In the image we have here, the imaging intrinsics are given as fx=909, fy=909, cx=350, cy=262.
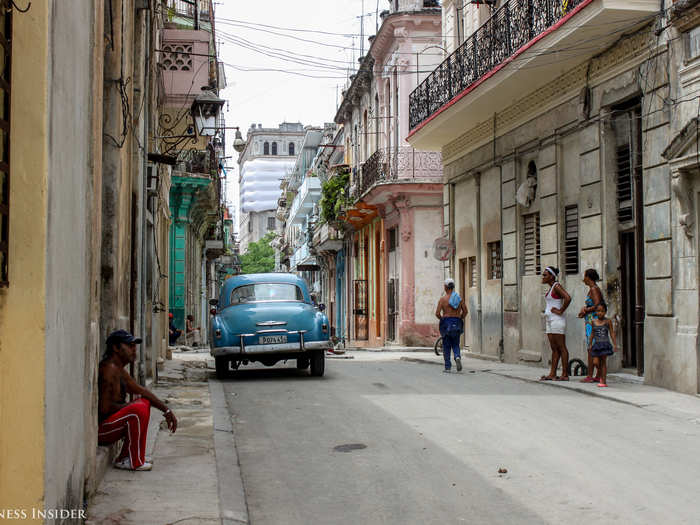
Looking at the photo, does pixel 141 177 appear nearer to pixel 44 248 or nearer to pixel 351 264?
pixel 44 248

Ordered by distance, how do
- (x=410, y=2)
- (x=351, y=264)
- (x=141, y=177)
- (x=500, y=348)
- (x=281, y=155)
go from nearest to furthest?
1. (x=141, y=177)
2. (x=500, y=348)
3. (x=410, y=2)
4. (x=351, y=264)
5. (x=281, y=155)

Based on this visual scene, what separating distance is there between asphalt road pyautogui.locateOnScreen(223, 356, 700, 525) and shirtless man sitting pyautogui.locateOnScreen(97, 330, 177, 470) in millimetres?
889

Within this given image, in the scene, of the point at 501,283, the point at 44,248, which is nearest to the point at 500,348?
the point at 501,283

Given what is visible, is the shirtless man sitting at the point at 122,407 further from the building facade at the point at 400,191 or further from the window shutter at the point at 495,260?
the building facade at the point at 400,191

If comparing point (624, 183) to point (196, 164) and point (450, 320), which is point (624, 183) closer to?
point (450, 320)

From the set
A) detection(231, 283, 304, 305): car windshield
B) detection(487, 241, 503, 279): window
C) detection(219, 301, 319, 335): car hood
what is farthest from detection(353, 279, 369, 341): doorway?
detection(219, 301, 319, 335): car hood

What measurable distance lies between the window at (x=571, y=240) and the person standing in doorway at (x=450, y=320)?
6.74 ft

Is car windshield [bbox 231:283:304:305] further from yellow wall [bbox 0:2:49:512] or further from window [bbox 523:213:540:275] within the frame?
yellow wall [bbox 0:2:49:512]

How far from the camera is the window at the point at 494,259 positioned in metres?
20.5

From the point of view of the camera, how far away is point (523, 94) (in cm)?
1842

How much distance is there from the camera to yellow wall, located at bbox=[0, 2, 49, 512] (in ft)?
13.6

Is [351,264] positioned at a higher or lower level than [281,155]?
lower

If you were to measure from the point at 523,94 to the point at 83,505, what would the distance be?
48.0 feet

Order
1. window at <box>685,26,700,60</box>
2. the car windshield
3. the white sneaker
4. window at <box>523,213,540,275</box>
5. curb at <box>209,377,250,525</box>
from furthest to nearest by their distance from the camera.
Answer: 1. window at <box>523,213,540,275</box>
2. the car windshield
3. window at <box>685,26,700,60</box>
4. the white sneaker
5. curb at <box>209,377,250,525</box>
